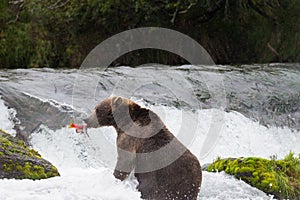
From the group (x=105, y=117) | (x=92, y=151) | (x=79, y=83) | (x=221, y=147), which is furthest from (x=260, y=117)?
(x=105, y=117)

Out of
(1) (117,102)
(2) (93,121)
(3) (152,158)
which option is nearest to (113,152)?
(2) (93,121)

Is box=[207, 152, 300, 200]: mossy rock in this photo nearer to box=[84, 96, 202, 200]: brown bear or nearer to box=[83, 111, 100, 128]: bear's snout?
box=[84, 96, 202, 200]: brown bear

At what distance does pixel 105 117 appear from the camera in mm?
5062

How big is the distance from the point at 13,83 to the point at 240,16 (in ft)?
33.0

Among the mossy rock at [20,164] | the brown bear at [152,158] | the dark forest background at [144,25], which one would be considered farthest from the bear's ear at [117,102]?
the dark forest background at [144,25]

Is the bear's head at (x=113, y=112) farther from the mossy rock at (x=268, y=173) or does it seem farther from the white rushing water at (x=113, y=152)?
the mossy rock at (x=268, y=173)

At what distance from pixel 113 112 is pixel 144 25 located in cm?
1359

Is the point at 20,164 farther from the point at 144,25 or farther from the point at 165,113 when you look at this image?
the point at 144,25

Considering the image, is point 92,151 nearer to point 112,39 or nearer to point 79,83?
point 79,83

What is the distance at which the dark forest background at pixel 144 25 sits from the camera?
17.7m

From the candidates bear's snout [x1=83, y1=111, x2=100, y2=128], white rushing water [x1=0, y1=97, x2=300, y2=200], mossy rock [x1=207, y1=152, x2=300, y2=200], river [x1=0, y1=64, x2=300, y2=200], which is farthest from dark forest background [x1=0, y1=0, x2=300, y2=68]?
bear's snout [x1=83, y1=111, x2=100, y2=128]

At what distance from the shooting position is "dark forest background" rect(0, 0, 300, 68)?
698 inches

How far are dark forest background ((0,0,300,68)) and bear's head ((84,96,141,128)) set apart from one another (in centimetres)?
1242

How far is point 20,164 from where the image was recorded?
541 cm
